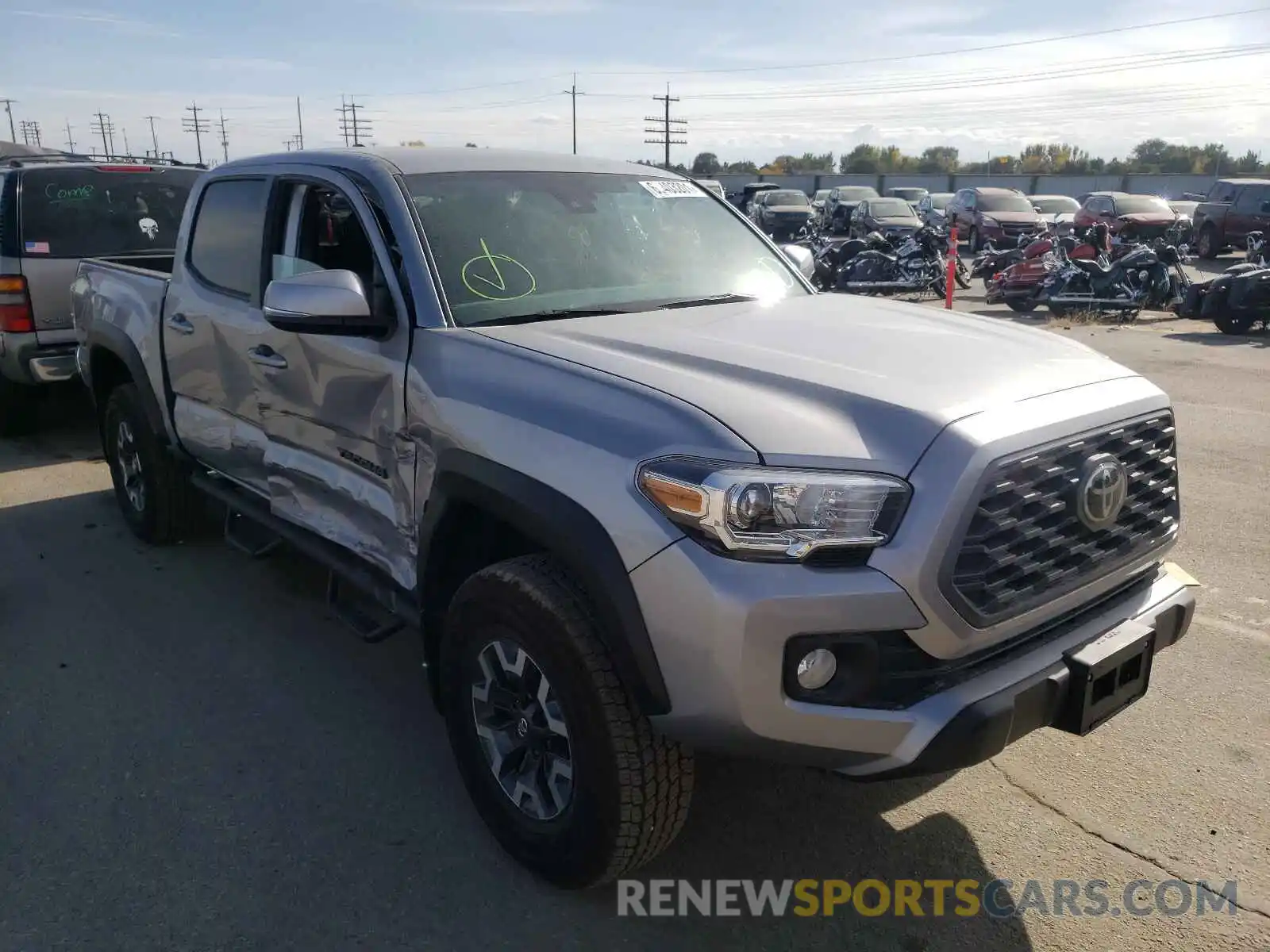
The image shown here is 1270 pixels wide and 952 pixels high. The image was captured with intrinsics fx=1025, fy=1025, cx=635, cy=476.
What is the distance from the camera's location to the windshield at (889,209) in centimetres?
2508

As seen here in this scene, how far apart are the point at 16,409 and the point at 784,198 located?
81.6 ft

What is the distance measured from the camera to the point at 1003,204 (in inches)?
1052

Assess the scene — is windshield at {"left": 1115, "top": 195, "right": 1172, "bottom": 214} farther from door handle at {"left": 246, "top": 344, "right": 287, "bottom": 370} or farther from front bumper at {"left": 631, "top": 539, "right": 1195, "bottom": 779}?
front bumper at {"left": 631, "top": 539, "right": 1195, "bottom": 779}

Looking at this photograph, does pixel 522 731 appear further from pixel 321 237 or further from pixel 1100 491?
pixel 321 237

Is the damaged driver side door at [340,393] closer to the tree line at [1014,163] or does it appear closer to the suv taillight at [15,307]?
the suv taillight at [15,307]

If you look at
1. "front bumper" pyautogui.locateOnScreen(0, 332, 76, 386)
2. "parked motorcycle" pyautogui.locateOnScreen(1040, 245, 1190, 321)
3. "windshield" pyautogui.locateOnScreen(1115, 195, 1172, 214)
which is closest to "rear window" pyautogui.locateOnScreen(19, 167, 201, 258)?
"front bumper" pyautogui.locateOnScreen(0, 332, 76, 386)

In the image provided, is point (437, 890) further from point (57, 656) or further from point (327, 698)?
point (57, 656)

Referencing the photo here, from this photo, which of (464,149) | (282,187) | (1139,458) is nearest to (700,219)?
(464,149)

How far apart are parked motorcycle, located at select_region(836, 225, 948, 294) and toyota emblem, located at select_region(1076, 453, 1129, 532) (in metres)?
14.3

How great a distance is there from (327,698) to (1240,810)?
10.2 ft

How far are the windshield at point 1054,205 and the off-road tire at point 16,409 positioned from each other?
28.0m

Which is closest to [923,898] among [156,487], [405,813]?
[405,813]

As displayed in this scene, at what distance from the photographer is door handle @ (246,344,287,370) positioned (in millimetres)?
3776

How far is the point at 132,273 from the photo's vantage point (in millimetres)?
5285
